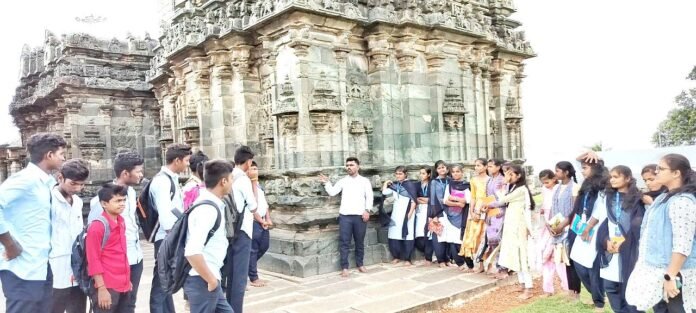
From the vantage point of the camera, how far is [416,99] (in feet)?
29.2

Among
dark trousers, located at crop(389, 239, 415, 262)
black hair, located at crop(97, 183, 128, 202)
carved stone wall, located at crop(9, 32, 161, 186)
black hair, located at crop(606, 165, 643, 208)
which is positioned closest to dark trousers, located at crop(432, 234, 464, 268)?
dark trousers, located at crop(389, 239, 415, 262)

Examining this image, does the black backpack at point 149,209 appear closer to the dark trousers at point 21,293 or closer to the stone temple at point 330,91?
the dark trousers at point 21,293

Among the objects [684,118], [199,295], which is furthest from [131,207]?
[684,118]

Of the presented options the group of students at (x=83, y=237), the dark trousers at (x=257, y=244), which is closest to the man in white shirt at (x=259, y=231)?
the dark trousers at (x=257, y=244)

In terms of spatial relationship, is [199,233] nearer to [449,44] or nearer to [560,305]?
[560,305]

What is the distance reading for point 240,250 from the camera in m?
4.95

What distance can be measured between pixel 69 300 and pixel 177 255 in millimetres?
1226

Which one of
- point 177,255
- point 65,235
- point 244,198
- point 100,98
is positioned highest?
point 100,98

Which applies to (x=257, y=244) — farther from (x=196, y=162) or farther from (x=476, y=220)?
(x=476, y=220)

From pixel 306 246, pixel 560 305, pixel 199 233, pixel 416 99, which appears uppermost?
pixel 416 99

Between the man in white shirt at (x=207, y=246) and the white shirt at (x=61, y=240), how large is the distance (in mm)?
1056

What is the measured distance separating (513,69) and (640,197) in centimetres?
895

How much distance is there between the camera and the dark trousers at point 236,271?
15.9 ft

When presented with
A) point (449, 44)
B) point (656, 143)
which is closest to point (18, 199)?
point (449, 44)
